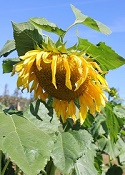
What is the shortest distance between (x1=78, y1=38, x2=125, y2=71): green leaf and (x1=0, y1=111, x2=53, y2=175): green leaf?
Result: 33cm

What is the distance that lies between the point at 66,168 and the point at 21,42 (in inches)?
13.9

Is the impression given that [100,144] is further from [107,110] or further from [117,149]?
[107,110]

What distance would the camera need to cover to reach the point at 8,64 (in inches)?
51.7

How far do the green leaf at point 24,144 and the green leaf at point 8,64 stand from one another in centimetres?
36

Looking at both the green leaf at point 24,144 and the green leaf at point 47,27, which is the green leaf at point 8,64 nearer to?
the green leaf at point 47,27

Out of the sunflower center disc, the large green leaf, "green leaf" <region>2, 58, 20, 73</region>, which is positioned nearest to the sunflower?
the sunflower center disc

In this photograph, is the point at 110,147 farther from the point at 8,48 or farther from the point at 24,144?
the point at 24,144

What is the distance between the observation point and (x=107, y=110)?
Result: 1.41m

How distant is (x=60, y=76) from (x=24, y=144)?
1.05ft

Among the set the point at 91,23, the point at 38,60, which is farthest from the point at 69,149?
the point at 91,23

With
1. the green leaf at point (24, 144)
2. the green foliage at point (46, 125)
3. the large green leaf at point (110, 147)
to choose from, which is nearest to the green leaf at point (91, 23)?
the green foliage at point (46, 125)

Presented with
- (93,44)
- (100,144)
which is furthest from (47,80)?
(100,144)

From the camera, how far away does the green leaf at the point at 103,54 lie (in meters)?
1.20

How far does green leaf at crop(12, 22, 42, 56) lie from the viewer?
1154 mm
